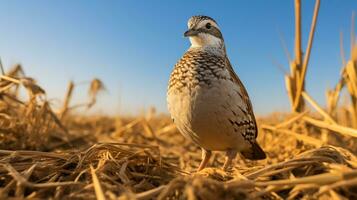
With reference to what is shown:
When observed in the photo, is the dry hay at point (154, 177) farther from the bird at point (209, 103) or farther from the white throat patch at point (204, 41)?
the white throat patch at point (204, 41)

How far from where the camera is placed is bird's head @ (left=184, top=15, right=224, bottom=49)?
4438 millimetres

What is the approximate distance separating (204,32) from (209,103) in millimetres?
1263

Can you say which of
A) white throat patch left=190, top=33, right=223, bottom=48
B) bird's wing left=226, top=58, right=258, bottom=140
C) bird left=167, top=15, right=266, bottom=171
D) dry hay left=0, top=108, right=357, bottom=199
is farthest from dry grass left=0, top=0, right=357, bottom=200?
white throat patch left=190, top=33, right=223, bottom=48

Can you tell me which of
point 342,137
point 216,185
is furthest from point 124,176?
point 342,137

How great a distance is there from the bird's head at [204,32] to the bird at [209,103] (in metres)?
0.17

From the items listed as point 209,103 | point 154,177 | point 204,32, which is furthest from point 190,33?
point 154,177

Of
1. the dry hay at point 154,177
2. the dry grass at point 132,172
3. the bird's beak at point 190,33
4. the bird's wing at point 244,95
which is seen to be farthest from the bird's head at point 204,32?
the dry hay at point 154,177

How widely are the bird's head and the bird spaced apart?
17 centimetres

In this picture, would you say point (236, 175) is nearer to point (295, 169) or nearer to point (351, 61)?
point (295, 169)

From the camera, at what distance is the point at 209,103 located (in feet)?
11.6

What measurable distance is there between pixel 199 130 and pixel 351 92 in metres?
3.41

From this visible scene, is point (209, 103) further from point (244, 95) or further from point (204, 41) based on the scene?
point (204, 41)

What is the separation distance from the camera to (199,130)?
12.1ft

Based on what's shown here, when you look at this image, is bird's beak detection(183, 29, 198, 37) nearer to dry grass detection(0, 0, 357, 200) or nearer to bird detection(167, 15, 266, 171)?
bird detection(167, 15, 266, 171)
